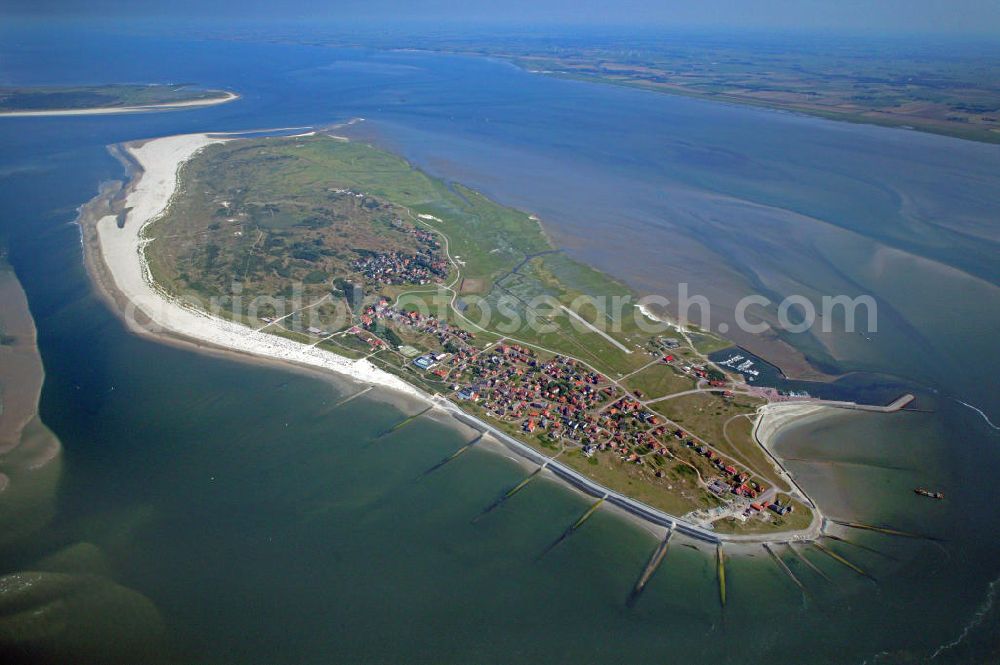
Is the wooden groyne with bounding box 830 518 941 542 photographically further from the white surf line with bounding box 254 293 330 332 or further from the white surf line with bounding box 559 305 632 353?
the white surf line with bounding box 254 293 330 332

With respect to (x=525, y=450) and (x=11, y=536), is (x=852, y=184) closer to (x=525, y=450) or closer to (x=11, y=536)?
(x=525, y=450)

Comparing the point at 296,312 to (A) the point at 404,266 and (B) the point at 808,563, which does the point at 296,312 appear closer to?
(A) the point at 404,266

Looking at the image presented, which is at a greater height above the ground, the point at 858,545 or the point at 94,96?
the point at 94,96

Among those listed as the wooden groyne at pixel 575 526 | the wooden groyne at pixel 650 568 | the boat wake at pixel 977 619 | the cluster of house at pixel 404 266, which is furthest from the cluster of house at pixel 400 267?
the boat wake at pixel 977 619

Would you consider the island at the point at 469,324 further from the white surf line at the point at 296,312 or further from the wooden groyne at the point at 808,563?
the wooden groyne at the point at 808,563

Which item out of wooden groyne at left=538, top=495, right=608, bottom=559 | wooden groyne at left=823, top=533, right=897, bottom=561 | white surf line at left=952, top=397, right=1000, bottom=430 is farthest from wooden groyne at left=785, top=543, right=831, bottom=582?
white surf line at left=952, top=397, right=1000, bottom=430

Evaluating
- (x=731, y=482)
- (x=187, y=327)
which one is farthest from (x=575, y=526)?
(x=187, y=327)

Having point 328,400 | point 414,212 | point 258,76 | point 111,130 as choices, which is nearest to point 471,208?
point 414,212
